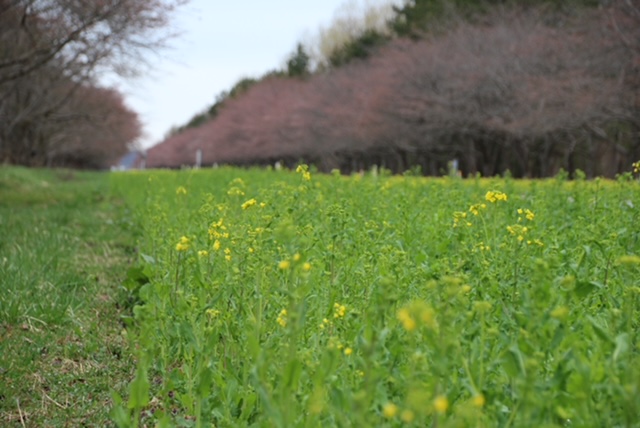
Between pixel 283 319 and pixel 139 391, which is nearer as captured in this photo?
pixel 139 391

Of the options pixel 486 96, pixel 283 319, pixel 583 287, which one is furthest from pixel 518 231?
pixel 486 96

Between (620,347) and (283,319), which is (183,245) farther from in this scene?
(620,347)

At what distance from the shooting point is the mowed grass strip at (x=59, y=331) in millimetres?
3514

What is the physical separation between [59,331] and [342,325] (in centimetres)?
238

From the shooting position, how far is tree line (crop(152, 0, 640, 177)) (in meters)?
22.2

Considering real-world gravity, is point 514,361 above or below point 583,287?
below

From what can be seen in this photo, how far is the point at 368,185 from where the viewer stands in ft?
28.1

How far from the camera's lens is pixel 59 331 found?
4.59 m

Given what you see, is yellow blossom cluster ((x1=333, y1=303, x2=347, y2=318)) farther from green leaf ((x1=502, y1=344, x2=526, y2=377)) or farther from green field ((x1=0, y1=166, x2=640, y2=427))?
green leaf ((x1=502, y1=344, x2=526, y2=377))

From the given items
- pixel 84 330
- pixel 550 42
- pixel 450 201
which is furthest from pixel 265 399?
pixel 550 42

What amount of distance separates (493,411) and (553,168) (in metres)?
35.6

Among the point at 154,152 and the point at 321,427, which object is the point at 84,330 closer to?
the point at 321,427

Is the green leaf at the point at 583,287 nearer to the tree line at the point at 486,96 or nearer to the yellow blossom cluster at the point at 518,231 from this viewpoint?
the yellow blossom cluster at the point at 518,231

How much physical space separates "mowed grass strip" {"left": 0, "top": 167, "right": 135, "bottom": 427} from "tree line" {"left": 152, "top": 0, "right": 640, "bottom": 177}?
13.7m
